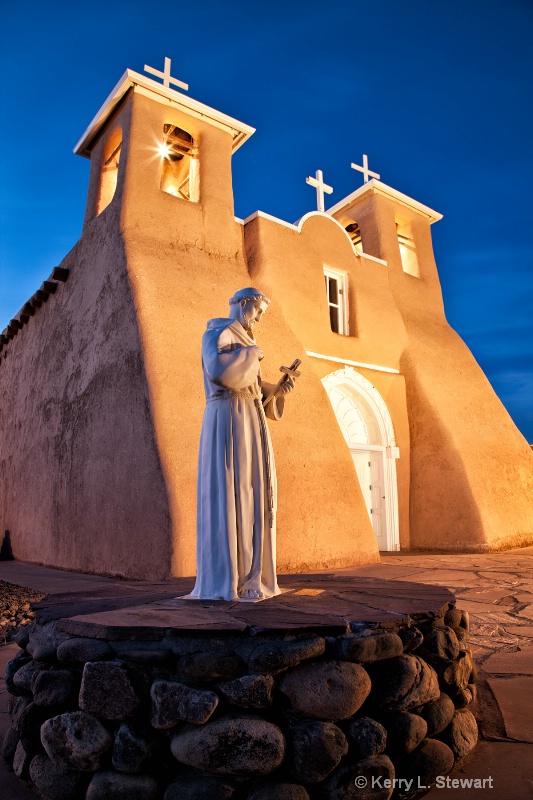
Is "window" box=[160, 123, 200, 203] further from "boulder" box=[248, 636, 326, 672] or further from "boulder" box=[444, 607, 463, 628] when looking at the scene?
"boulder" box=[248, 636, 326, 672]

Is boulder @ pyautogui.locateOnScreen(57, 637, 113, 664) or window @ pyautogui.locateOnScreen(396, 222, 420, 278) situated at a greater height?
window @ pyautogui.locateOnScreen(396, 222, 420, 278)

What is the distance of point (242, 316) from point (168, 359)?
3.83m

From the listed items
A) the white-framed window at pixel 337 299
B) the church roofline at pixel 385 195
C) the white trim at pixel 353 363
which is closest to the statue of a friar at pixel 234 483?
the white trim at pixel 353 363

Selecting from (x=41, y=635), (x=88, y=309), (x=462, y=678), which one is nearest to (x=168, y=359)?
(x=88, y=309)

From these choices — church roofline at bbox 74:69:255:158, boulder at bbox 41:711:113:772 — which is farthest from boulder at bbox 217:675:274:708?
church roofline at bbox 74:69:255:158

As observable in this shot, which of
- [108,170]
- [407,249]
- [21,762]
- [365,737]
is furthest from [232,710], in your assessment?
[407,249]

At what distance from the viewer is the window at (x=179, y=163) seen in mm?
9297

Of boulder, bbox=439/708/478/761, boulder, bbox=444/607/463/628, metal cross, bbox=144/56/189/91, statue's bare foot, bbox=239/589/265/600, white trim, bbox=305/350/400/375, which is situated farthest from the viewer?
white trim, bbox=305/350/400/375

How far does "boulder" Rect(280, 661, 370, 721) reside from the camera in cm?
207

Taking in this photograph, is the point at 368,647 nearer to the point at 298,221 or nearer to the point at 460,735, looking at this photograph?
the point at 460,735

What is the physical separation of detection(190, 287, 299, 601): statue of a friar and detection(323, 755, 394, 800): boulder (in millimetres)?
1161

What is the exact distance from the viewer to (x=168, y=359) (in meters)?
7.25

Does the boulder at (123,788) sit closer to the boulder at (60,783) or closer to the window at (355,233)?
the boulder at (60,783)

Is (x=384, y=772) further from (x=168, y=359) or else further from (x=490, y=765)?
(x=168, y=359)
